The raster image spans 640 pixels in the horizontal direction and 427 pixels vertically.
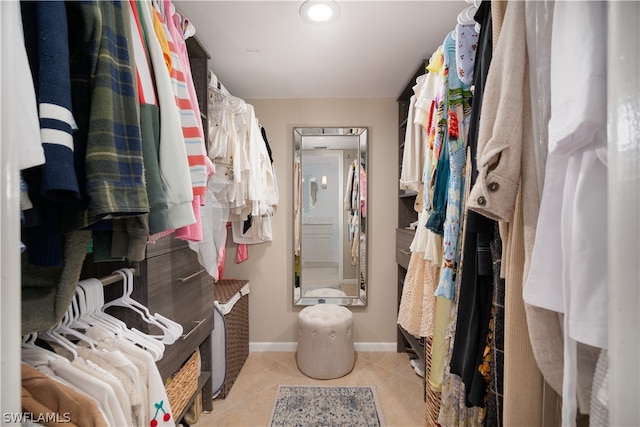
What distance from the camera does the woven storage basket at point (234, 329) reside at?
2001 millimetres

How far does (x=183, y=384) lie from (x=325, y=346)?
989 mm

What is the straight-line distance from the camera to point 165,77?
0.78 m

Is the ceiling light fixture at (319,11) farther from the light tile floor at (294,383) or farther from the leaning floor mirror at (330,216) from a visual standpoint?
the light tile floor at (294,383)

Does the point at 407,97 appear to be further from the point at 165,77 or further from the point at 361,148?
the point at 165,77

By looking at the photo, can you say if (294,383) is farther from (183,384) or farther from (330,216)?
(330,216)

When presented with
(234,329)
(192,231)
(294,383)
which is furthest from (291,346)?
(192,231)

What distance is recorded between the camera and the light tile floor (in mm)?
1735

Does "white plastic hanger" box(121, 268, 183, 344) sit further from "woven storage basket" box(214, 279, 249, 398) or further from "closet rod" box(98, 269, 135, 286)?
"woven storage basket" box(214, 279, 249, 398)

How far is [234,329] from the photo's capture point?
214 cm

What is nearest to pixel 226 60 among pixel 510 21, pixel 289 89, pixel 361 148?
pixel 289 89

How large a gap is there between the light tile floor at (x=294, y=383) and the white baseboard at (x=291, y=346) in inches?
1.9

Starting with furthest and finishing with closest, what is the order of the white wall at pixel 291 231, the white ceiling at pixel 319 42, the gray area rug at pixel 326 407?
the white wall at pixel 291 231, the gray area rug at pixel 326 407, the white ceiling at pixel 319 42

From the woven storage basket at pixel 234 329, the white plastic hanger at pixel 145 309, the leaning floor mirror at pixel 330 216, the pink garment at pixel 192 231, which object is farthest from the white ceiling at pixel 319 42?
the woven storage basket at pixel 234 329

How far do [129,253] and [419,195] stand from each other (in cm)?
155
